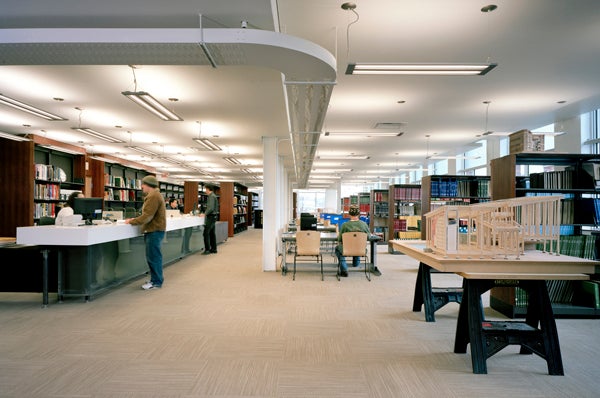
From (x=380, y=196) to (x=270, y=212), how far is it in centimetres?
589

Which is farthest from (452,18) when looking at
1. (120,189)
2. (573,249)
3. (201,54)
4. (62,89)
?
(120,189)

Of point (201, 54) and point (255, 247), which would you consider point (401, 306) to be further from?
point (255, 247)

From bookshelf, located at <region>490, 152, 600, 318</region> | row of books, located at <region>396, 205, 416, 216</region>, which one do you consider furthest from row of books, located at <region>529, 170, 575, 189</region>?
row of books, located at <region>396, 205, 416, 216</region>

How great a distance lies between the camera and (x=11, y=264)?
4711 millimetres

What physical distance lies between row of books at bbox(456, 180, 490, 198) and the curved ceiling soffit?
5.95 metres

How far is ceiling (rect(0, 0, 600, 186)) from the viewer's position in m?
3.48

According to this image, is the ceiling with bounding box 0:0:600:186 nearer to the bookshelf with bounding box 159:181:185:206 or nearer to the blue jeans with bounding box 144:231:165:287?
the blue jeans with bounding box 144:231:165:287

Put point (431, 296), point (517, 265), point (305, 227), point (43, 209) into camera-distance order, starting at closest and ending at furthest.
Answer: point (517, 265)
point (431, 296)
point (305, 227)
point (43, 209)

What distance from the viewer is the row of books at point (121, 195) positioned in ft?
39.8

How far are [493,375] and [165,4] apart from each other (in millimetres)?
3948

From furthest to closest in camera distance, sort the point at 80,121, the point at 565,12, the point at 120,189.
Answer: the point at 120,189, the point at 80,121, the point at 565,12

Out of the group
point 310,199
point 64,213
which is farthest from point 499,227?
point 310,199

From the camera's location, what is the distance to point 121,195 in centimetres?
1272

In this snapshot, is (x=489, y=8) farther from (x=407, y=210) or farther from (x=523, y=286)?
(x=407, y=210)
